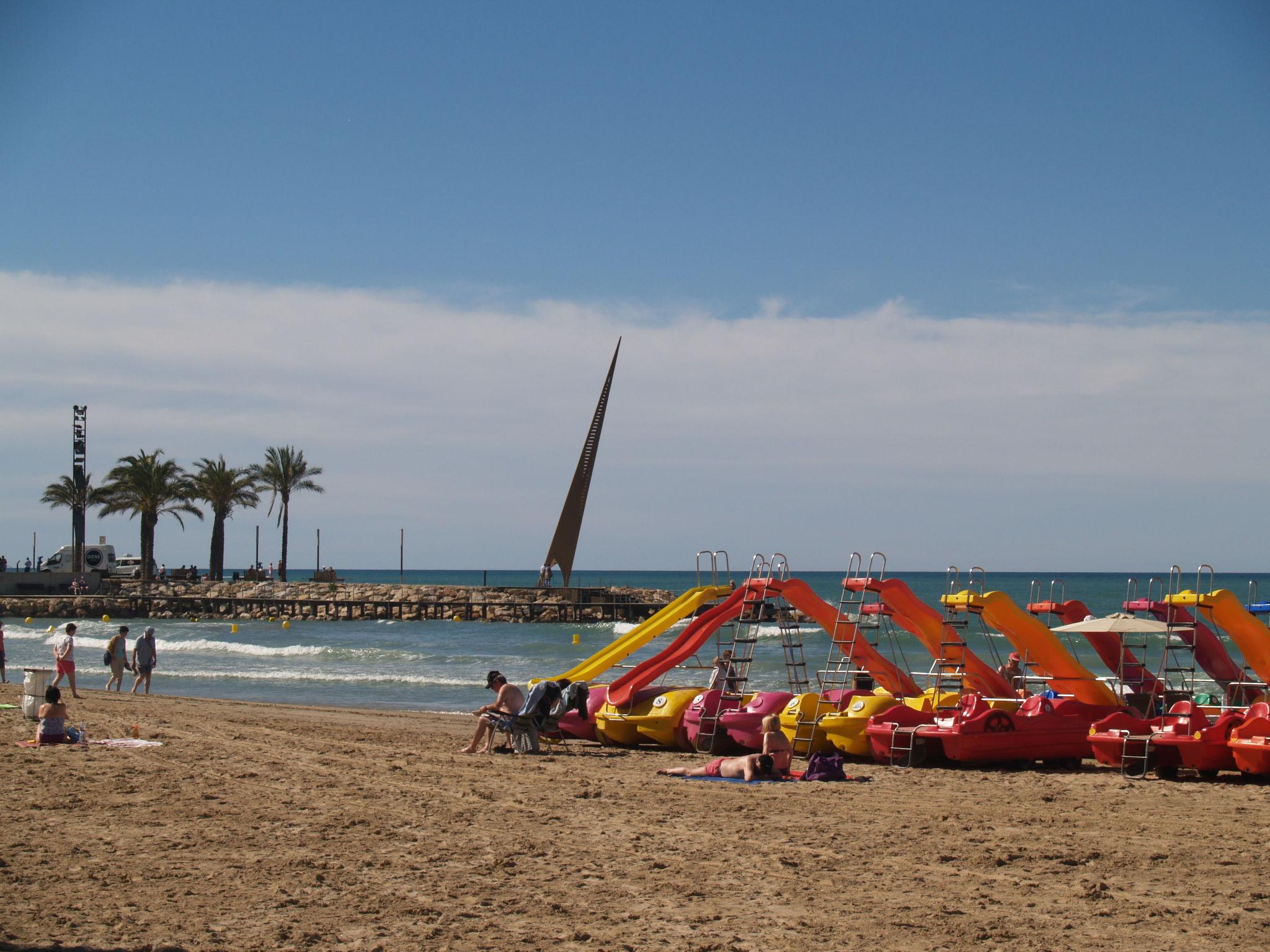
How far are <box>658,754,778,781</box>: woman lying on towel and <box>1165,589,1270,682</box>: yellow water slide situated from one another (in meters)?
5.14

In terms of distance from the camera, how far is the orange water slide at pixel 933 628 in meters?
14.4

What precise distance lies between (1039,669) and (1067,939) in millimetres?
9857

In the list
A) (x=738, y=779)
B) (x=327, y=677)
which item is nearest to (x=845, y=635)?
(x=738, y=779)

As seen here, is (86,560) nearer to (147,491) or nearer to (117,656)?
(147,491)

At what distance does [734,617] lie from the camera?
15141 millimetres

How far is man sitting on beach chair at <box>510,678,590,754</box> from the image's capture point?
1395cm

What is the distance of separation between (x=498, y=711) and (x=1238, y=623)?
8.81 metres

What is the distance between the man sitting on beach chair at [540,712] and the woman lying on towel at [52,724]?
16.4 ft

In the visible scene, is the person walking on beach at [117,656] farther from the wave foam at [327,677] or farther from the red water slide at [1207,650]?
the red water slide at [1207,650]

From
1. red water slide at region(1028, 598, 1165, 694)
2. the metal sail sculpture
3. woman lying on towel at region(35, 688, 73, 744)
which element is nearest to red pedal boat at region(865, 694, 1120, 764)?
red water slide at region(1028, 598, 1165, 694)

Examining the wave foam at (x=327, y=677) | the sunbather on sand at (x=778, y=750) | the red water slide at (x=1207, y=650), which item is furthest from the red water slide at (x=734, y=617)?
the wave foam at (x=327, y=677)

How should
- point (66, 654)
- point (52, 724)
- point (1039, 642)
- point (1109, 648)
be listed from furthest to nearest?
point (66, 654), point (1109, 648), point (1039, 642), point (52, 724)

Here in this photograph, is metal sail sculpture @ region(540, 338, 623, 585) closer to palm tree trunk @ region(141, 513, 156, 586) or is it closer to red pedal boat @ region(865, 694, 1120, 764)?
palm tree trunk @ region(141, 513, 156, 586)

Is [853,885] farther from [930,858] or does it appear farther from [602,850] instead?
[602,850]
